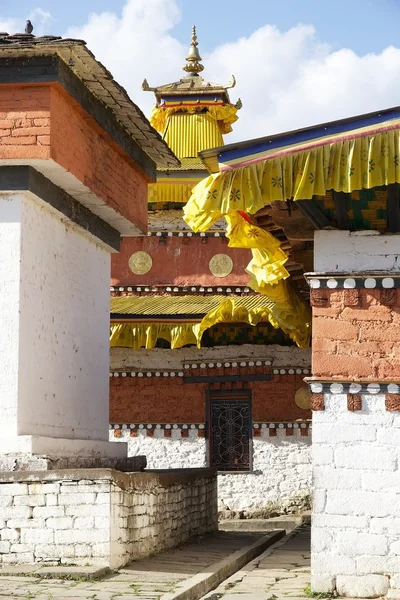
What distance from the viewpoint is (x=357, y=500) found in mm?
8367

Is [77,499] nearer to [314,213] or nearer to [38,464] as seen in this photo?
[38,464]

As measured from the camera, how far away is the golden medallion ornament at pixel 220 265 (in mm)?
17906

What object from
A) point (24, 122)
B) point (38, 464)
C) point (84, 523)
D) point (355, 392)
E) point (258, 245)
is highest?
point (24, 122)

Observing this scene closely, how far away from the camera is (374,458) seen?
8.39 meters

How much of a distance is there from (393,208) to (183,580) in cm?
338

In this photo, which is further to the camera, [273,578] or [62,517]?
[273,578]

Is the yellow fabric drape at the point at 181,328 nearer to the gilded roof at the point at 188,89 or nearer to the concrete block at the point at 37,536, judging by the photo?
the gilded roof at the point at 188,89

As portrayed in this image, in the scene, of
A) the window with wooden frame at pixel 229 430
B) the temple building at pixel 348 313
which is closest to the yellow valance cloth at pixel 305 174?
the temple building at pixel 348 313

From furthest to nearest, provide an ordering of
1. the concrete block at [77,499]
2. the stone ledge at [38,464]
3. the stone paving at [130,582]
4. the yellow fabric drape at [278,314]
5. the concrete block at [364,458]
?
the yellow fabric drape at [278,314], the stone ledge at [38,464], the concrete block at [77,499], the concrete block at [364,458], the stone paving at [130,582]

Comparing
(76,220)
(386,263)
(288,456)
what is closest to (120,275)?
(288,456)

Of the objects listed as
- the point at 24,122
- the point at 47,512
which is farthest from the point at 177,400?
the point at 47,512

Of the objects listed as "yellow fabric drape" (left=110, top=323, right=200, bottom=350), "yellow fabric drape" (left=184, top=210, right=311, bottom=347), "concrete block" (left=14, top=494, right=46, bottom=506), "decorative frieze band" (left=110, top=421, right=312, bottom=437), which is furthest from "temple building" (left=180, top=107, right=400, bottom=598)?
"decorative frieze band" (left=110, top=421, right=312, bottom=437)

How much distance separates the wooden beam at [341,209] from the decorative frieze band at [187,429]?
27.4ft

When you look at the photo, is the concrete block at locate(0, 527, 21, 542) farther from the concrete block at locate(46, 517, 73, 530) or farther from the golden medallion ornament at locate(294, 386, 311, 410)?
the golden medallion ornament at locate(294, 386, 311, 410)
